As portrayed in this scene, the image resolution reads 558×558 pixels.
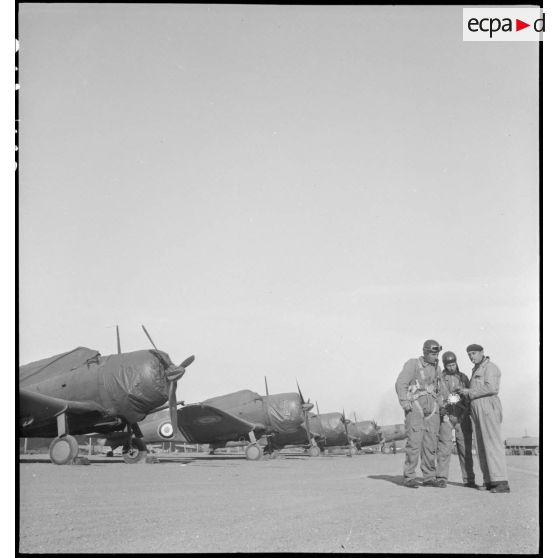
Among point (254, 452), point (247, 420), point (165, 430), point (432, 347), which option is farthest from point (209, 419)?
point (432, 347)

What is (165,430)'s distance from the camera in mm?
26750

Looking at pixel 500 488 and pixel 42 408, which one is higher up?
pixel 42 408

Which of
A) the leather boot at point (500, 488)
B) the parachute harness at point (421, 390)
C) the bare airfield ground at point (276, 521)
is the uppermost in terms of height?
the parachute harness at point (421, 390)

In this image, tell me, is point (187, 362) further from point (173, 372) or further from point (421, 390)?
point (421, 390)

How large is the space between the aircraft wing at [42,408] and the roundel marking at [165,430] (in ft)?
45.5

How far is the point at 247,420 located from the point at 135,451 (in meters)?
7.94

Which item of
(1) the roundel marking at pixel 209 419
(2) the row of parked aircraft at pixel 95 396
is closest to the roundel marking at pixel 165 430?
(1) the roundel marking at pixel 209 419

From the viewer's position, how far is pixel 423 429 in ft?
26.6

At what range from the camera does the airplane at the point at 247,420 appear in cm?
2100

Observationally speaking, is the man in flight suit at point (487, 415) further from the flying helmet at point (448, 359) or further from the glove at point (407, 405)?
the glove at point (407, 405)

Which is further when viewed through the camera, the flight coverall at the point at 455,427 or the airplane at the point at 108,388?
the airplane at the point at 108,388

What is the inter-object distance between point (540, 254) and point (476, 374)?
285cm

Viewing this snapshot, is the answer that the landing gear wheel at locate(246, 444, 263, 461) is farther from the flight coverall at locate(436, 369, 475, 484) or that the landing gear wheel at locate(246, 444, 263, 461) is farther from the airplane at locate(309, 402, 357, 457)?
the flight coverall at locate(436, 369, 475, 484)
